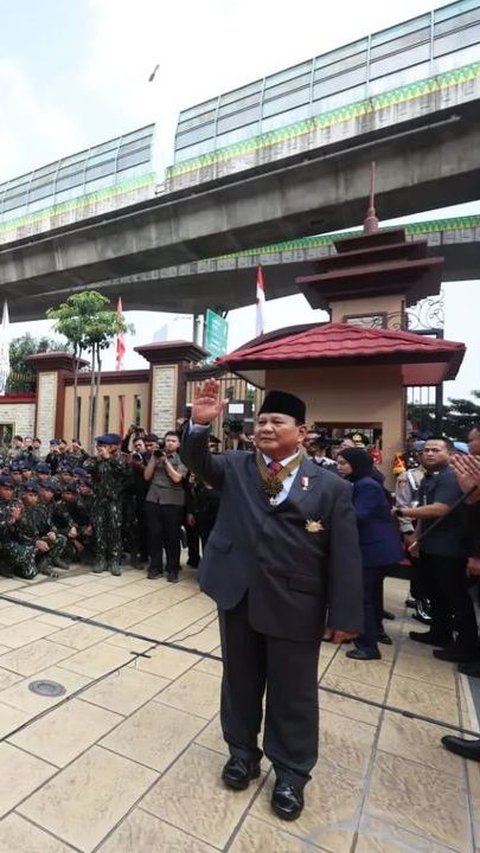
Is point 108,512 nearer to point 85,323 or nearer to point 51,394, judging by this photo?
point 51,394

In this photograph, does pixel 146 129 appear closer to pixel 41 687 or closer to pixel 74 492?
pixel 74 492

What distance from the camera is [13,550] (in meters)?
5.00

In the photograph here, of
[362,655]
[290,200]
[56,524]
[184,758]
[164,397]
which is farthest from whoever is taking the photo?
[290,200]

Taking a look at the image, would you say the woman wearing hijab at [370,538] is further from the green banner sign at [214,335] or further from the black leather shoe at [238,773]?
the green banner sign at [214,335]

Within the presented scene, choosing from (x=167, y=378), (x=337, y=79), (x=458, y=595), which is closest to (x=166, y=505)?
(x=458, y=595)

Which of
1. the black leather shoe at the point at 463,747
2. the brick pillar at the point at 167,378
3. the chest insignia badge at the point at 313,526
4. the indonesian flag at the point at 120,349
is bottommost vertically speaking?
the black leather shoe at the point at 463,747

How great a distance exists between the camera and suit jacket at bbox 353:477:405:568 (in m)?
3.63

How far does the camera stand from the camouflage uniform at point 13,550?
16.4 ft

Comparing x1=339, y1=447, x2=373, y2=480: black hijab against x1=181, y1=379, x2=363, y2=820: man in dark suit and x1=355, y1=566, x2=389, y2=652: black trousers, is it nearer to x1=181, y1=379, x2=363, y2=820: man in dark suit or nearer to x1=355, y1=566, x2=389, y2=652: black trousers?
x1=355, y1=566, x2=389, y2=652: black trousers

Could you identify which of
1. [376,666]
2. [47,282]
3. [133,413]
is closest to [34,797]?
[376,666]

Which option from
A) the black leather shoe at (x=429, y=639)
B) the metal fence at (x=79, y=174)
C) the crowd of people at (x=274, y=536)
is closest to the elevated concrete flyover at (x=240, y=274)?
the metal fence at (x=79, y=174)

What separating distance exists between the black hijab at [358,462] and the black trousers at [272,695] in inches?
76.5

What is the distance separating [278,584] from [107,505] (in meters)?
4.12

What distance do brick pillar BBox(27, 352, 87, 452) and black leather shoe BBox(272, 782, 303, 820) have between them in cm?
1134
